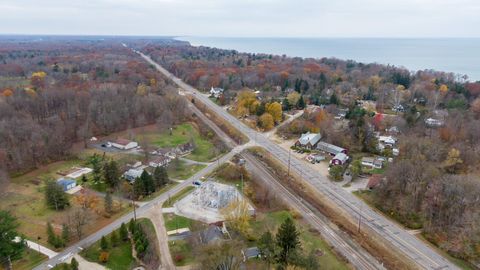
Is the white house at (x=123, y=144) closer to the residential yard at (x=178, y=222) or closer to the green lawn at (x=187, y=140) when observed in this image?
the green lawn at (x=187, y=140)

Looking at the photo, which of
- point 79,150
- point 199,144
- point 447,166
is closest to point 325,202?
point 447,166

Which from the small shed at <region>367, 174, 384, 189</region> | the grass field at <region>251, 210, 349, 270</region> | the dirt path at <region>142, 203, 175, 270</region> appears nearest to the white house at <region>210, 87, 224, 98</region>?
the small shed at <region>367, 174, 384, 189</region>

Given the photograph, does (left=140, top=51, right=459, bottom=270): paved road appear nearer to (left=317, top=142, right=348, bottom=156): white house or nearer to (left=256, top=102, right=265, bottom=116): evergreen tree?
(left=317, top=142, right=348, bottom=156): white house

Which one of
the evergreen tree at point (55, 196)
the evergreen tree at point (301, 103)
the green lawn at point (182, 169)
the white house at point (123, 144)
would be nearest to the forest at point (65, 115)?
the white house at point (123, 144)

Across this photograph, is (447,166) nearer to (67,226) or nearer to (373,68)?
(67,226)

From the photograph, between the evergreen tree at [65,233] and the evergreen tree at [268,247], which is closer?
the evergreen tree at [268,247]

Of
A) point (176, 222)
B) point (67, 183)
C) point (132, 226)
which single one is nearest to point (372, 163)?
point (176, 222)
